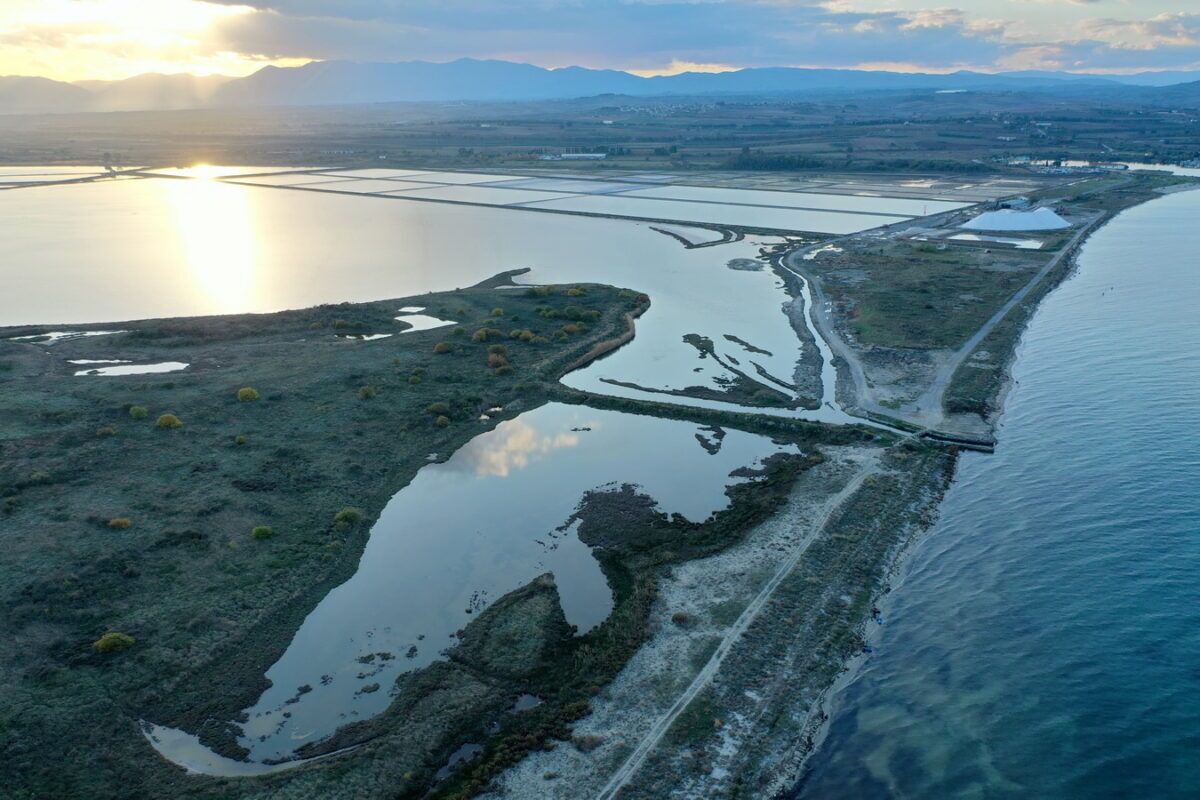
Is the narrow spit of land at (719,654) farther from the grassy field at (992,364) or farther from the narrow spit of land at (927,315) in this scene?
the grassy field at (992,364)

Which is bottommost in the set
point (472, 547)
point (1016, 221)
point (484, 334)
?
point (472, 547)

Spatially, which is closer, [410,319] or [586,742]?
[586,742]

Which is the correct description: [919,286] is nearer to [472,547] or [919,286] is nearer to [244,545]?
[472,547]

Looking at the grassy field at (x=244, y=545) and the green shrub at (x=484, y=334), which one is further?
the green shrub at (x=484, y=334)

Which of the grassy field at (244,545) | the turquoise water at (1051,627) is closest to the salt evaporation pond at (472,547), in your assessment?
the grassy field at (244,545)

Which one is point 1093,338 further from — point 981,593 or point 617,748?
point 617,748

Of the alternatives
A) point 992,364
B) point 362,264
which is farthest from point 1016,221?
point 362,264
